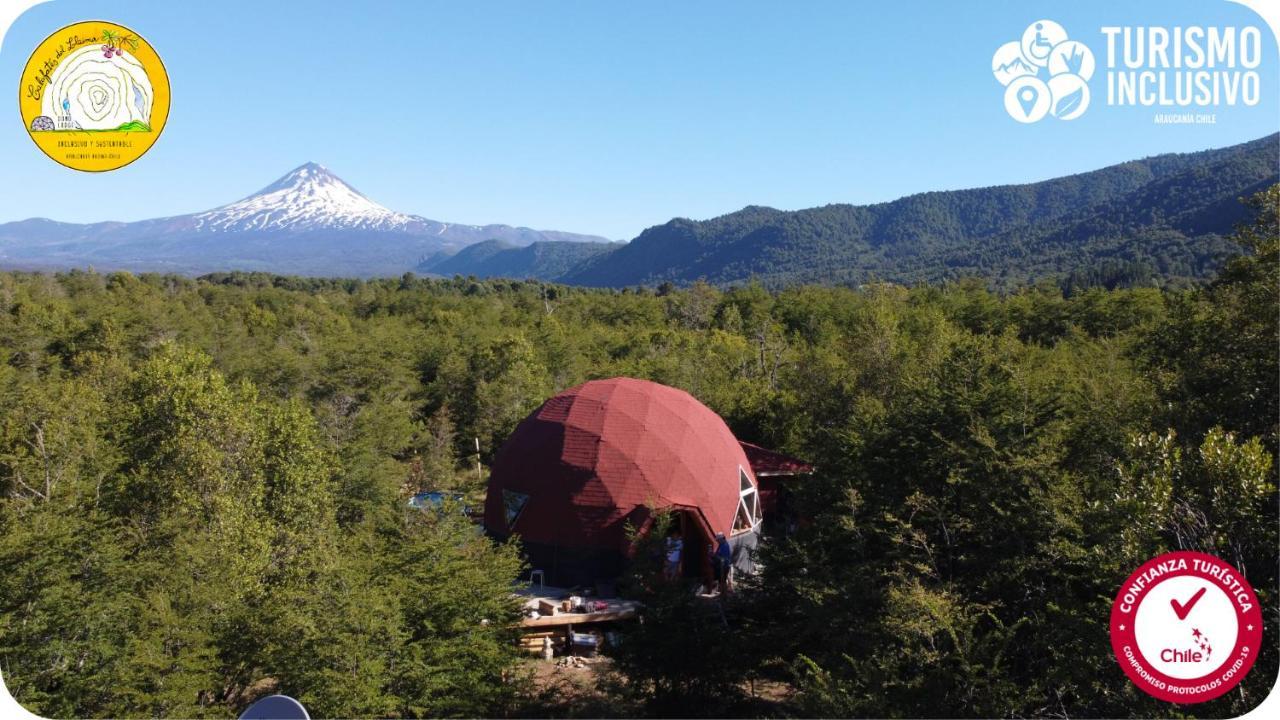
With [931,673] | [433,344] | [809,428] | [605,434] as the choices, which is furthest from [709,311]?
[931,673]

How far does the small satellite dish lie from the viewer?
582 cm

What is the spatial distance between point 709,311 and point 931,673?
208ft

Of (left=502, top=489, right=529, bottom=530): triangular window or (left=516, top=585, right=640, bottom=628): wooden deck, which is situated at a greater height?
(left=502, top=489, right=529, bottom=530): triangular window

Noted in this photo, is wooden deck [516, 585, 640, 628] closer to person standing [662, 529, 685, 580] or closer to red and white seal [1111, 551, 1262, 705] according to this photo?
person standing [662, 529, 685, 580]

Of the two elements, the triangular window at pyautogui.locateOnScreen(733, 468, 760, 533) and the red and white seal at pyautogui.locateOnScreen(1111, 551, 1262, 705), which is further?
the triangular window at pyautogui.locateOnScreen(733, 468, 760, 533)

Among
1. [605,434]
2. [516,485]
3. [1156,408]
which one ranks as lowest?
[516,485]

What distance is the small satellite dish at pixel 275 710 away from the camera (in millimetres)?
5820

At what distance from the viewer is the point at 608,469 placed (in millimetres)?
21375

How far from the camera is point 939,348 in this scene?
26.8 meters

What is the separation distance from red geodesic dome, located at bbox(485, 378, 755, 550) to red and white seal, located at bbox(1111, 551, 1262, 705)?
13.7 metres

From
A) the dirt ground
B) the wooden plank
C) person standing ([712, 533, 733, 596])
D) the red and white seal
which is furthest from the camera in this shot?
person standing ([712, 533, 733, 596])

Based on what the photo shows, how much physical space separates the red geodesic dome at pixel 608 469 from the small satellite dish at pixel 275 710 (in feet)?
48.1

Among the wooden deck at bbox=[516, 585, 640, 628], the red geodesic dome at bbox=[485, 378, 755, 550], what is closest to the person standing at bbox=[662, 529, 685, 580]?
the red geodesic dome at bbox=[485, 378, 755, 550]

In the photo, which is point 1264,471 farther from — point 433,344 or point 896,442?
point 433,344
